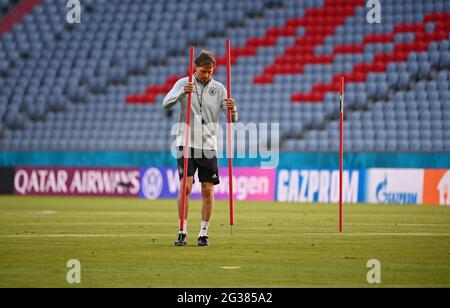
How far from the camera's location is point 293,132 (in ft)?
119

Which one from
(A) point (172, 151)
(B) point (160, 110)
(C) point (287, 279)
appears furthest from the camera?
(B) point (160, 110)

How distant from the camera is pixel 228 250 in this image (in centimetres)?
1358

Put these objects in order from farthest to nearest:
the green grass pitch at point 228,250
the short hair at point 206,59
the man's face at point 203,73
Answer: the man's face at point 203,73 < the short hair at point 206,59 < the green grass pitch at point 228,250

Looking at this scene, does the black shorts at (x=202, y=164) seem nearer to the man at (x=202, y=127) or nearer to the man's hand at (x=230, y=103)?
the man at (x=202, y=127)

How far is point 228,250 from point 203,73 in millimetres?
2526

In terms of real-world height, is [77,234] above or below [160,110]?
→ below

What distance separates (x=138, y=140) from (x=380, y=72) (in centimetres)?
908

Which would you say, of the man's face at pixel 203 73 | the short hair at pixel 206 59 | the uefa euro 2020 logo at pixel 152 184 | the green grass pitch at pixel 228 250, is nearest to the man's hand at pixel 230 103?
the man's face at pixel 203 73

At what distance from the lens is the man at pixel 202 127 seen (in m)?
14.4

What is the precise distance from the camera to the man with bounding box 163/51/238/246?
47.2 feet

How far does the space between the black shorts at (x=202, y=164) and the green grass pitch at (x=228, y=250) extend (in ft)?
3.10

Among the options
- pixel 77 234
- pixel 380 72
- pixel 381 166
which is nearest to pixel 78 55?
pixel 380 72

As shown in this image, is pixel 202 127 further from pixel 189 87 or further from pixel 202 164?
pixel 189 87
